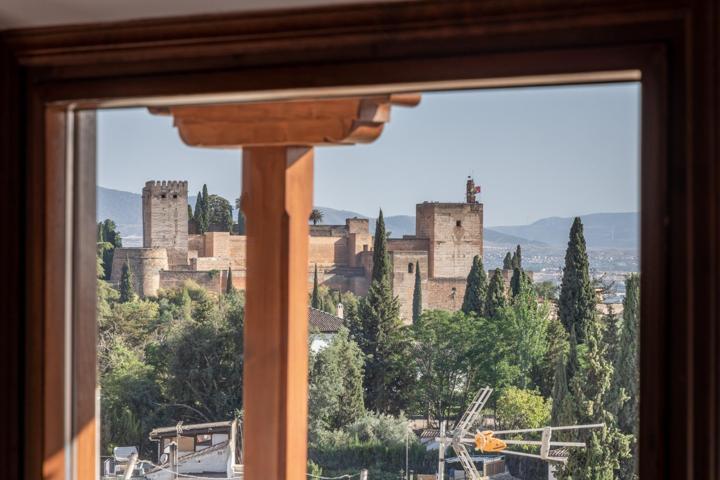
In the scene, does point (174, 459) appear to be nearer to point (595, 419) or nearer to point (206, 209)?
point (206, 209)

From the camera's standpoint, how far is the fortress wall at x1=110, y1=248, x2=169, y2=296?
195 centimetres

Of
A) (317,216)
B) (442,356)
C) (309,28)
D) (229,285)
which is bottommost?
(442,356)

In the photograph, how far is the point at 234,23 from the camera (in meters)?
1.06

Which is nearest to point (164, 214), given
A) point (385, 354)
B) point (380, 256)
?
point (380, 256)

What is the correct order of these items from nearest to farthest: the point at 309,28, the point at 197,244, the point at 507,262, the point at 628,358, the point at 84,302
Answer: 1. the point at 309,28
2. the point at 84,302
3. the point at 628,358
4. the point at 507,262
5. the point at 197,244

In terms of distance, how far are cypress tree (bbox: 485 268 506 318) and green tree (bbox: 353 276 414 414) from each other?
0.84 feet

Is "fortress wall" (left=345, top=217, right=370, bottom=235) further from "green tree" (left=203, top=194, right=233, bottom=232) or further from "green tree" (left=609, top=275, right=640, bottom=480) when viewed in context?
"green tree" (left=609, top=275, right=640, bottom=480)

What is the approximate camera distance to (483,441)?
1.88m

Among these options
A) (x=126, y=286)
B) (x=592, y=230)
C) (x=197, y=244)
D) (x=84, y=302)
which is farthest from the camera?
(x=197, y=244)

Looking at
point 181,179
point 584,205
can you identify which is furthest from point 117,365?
point 584,205

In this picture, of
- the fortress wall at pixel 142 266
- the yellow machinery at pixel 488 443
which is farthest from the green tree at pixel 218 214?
the yellow machinery at pixel 488 443

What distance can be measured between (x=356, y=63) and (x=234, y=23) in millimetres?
204

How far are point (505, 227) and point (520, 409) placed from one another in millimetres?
509

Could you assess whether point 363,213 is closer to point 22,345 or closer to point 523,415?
point 523,415
